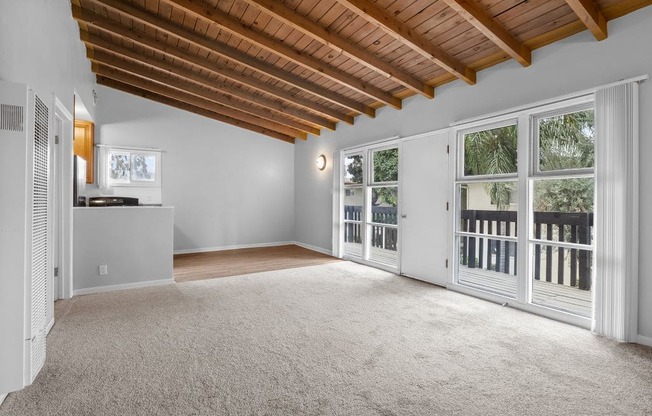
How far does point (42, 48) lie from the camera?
96.7 inches

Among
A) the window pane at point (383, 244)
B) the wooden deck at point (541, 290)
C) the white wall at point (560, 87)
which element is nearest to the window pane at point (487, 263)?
the wooden deck at point (541, 290)

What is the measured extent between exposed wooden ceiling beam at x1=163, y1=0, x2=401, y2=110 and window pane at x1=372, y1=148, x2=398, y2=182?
75 centimetres

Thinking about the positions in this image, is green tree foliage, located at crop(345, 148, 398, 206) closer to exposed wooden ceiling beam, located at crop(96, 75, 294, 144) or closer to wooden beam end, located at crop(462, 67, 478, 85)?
wooden beam end, located at crop(462, 67, 478, 85)

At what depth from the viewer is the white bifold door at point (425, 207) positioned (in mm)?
4008

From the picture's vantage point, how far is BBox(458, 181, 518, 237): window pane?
3.59 metres

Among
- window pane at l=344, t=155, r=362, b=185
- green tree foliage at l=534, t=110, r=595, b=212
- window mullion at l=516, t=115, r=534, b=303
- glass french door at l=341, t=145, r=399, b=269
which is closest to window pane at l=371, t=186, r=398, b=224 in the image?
glass french door at l=341, t=145, r=399, b=269

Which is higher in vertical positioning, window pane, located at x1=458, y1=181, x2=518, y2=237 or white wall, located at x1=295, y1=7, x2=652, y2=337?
white wall, located at x1=295, y1=7, x2=652, y2=337

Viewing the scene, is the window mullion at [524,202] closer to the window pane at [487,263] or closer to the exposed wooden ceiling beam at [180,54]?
the window pane at [487,263]

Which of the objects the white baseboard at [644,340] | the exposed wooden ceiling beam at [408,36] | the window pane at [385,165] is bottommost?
the white baseboard at [644,340]

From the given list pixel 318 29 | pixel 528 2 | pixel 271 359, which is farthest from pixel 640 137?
pixel 271 359

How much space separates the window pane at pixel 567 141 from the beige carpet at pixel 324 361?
1423 mm

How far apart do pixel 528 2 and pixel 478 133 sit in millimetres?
1422

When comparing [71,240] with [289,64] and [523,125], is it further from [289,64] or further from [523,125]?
[523,125]

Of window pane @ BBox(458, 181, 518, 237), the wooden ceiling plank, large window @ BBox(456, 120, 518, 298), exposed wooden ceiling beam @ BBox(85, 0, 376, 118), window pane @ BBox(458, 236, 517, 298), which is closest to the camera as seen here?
exposed wooden ceiling beam @ BBox(85, 0, 376, 118)
